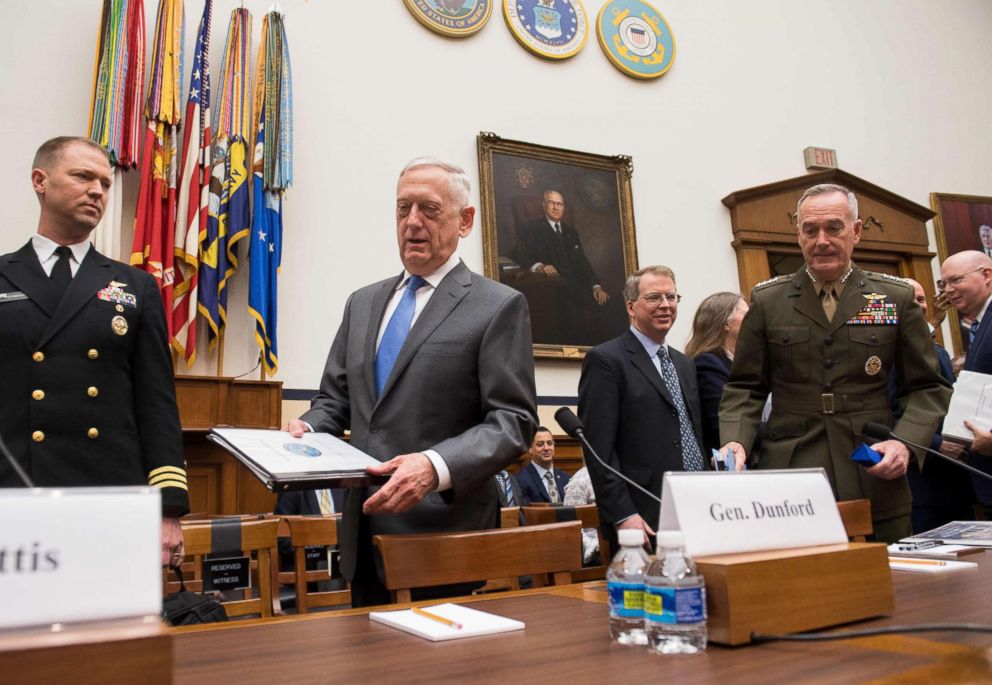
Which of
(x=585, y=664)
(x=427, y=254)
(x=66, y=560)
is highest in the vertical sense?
(x=427, y=254)

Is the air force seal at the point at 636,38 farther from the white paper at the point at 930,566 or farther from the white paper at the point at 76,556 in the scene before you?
the white paper at the point at 76,556

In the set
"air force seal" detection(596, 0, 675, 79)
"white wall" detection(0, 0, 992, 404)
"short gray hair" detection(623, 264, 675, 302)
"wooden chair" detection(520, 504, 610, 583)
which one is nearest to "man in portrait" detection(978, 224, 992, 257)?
"white wall" detection(0, 0, 992, 404)

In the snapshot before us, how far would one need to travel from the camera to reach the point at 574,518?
7.36ft

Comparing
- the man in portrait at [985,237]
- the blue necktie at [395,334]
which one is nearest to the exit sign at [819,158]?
the man in portrait at [985,237]

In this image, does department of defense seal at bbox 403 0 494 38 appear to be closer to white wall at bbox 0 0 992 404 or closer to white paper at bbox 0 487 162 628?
white wall at bbox 0 0 992 404

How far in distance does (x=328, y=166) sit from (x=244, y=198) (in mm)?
753

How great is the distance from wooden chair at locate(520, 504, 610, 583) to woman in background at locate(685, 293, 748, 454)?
724mm

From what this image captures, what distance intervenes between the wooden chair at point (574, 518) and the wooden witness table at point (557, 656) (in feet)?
2.41

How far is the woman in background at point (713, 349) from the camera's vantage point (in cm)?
309

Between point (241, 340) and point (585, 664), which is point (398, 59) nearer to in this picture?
point (241, 340)

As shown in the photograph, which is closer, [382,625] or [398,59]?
[382,625]

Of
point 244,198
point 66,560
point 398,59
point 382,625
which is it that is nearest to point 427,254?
point 382,625

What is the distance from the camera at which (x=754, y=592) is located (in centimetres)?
89

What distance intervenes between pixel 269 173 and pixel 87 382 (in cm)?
336
